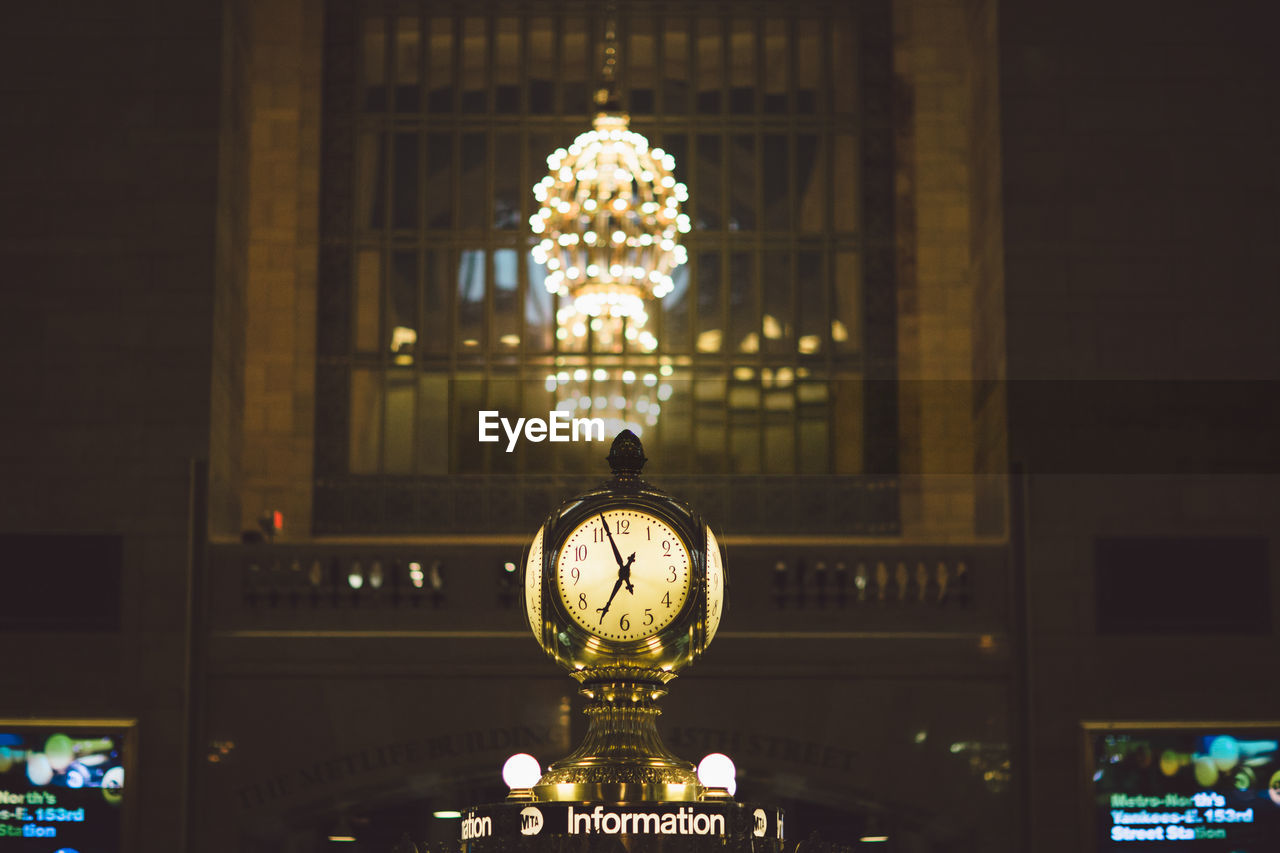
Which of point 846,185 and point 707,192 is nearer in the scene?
point 707,192

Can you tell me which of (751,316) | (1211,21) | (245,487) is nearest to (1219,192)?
(1211,21)

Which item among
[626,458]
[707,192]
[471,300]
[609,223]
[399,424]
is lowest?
[626,458]

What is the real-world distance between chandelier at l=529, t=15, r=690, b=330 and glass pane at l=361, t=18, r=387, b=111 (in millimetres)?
3567

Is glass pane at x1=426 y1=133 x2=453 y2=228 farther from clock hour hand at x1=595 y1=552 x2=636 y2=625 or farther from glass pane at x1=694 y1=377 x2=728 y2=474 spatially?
clock hour hand at x1=595 y1=552 x2=636 y2=625

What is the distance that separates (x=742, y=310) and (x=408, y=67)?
3.21 meters

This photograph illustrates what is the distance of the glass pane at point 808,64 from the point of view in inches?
564

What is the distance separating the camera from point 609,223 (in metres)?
11.1

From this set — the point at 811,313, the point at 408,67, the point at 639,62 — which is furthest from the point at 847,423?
the point at 408,67

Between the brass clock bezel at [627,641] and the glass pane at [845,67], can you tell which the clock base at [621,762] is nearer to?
the brass clock bezel at [627,641]

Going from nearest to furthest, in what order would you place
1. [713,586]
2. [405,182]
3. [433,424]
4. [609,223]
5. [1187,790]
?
Result: [713,586] → [1187,790] → [609,223] → [433,424] → [405,182]

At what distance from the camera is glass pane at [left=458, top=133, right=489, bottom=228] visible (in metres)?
14.2

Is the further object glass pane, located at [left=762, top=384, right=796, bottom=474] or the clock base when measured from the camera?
glass pane, located at [left=762, top=384, right=796, bottom=474]

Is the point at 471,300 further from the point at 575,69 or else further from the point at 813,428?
the point at 813,428

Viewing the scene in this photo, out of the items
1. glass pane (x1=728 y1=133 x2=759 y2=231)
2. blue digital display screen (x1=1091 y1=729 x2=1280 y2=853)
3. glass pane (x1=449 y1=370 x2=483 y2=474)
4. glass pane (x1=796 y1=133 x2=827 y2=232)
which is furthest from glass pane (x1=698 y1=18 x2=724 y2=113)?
blue digital display screen (x1=1091 y1=729 x2=1280 y2=853)
